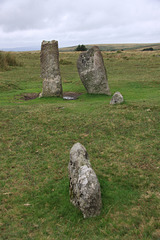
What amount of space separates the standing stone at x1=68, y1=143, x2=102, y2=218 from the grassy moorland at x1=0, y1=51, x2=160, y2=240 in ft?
0.59

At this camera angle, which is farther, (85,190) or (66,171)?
(66,171)

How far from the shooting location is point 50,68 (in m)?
16.3

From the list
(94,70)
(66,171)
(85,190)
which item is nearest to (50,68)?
(94,70)

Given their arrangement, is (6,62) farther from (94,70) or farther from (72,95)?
(94,70)

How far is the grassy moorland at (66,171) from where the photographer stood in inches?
182

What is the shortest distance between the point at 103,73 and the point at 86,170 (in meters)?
12.1

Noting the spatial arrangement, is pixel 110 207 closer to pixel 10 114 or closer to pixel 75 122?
pixel 75 122

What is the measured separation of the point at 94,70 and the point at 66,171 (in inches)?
410

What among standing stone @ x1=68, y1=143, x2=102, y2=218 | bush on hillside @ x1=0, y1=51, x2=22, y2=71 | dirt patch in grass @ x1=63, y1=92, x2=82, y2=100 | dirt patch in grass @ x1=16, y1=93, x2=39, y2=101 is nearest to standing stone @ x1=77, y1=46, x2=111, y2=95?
dirt patch in grass @ x1=63, y1=92, x2=82, y2=100

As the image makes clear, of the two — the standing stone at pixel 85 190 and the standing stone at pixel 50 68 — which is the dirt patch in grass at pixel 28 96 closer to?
the standing stone at pixel 50 68

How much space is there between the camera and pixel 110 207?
509 cm

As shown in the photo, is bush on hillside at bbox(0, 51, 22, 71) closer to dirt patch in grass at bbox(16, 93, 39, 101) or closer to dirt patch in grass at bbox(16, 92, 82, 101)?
dirt patch in grass at bbox(16, 93, 39, 101)

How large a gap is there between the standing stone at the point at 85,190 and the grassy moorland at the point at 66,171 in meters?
0.18

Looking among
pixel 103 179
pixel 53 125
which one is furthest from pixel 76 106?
pixel 103 179
